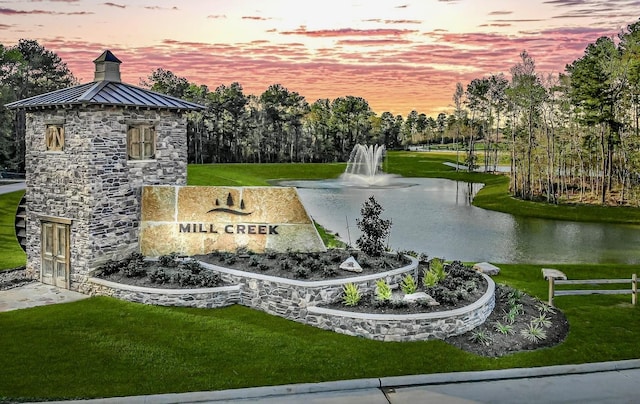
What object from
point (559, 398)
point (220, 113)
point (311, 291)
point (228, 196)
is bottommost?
point (559, 398)

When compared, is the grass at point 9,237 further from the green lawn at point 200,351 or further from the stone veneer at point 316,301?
the green lawn at point 200,351

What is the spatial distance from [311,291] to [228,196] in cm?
451

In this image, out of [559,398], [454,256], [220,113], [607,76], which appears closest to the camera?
[559,398]

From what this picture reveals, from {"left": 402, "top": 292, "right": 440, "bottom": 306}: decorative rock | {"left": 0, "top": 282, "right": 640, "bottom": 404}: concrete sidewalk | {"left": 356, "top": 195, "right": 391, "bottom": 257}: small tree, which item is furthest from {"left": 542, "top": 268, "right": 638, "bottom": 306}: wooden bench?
{"left": 356, "top": 195, "right": 391, "bottom": 257}: small tree

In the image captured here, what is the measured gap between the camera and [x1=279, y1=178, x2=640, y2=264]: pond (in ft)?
89.8

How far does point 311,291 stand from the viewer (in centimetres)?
1472

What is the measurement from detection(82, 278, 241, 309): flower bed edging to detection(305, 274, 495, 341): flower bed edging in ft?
8.35

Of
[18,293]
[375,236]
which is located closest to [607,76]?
[375,236]

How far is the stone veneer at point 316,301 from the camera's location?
539 inches

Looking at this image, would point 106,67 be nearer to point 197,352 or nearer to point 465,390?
point 197,352

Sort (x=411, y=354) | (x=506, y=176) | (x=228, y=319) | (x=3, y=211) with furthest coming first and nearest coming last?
(x=506, y=176) < (x=3, y=211) < (x=228, y=319) < (x=411, y=354)

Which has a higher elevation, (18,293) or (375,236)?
(375,236)

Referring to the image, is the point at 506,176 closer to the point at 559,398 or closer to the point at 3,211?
the point at 3,211

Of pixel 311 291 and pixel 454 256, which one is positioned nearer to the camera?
pixel 311 291
